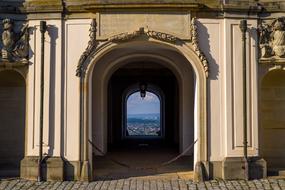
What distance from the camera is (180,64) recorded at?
47.3 feet

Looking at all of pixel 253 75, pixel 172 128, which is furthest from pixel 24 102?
pixel 172 128

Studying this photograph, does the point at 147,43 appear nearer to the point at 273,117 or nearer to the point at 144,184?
the point at 144,184

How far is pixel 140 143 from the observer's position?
20.7 m

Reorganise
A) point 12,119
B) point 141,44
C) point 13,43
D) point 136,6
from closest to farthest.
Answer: point 136,6
point 13,43
point 141,44
point 12,119

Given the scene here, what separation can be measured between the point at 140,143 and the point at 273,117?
865 centimetres

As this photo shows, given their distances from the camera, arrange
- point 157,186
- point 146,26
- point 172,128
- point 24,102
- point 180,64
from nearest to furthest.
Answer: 1. point 157,186
2. point 146,26
3. point 24,102
4. point 180,64
5. point 172,128

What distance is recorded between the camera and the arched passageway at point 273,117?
12922 millimetres

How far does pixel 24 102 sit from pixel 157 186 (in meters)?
4.64

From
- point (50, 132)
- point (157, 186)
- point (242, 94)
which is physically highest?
point (242, 94)

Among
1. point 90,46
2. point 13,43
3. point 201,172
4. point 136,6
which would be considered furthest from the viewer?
point 13,43

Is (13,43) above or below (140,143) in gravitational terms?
above

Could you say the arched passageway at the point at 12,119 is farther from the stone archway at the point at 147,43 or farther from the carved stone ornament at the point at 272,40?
the carved stone ornament at the point at 272,40

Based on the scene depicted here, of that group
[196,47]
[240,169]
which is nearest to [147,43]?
[196,47]

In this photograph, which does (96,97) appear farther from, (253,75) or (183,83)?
(253,75)
